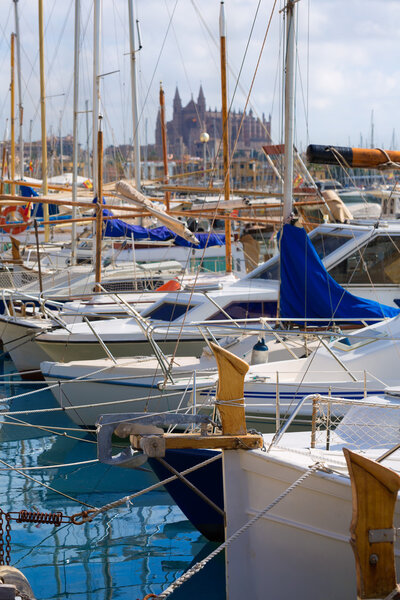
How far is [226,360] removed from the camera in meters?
5.31

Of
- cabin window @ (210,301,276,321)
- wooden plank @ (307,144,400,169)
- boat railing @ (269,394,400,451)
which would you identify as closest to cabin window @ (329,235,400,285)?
cabin window @ (210,301,276,321)

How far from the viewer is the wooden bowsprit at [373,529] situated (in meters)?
4.60

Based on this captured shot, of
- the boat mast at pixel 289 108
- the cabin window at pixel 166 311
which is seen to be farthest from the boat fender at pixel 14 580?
the cabin window at pixel 166 311

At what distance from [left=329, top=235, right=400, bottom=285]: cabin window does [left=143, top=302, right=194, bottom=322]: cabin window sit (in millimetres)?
2703

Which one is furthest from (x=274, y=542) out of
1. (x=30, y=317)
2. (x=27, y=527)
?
(x=30, y=317)

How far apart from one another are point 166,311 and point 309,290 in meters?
3.33

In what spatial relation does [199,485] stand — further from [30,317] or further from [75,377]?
[30,317]

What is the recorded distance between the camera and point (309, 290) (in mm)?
10141

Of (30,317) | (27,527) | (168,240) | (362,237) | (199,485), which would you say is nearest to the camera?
(199,485)

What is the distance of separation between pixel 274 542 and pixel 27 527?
155 inches

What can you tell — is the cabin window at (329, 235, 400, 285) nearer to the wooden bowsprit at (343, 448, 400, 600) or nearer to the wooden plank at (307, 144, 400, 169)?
the wooden plank at (307, 144, 400, 169)

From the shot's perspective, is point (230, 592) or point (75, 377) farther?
point (75, 377)

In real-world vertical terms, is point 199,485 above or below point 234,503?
below

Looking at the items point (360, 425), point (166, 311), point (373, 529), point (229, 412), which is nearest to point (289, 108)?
point (166, 311)
